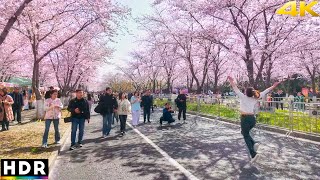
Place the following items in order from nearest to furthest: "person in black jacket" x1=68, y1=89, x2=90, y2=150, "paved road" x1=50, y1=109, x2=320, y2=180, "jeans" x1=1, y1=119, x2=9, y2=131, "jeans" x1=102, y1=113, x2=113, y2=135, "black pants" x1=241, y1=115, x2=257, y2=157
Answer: "paved road" x1=50, y1=109, x2=320, y2=180 < "black pants" x1=241, y1=115, x2=257, y2=157 < "person in black jacket" x1=68, y1=89, x2=90, y2=150 < "jeans" x1=102, y1=113, x2=113, y2=135 < "jeans" x1=1, y1=119, x2=9, y2=131

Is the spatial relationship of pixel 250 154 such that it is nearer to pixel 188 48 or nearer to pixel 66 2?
pixel 66 2

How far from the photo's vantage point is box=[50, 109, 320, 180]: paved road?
6.85 metres

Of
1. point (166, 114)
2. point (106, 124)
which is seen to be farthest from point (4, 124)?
point (166, 114)

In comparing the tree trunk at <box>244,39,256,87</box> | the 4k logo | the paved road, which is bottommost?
A: the paved road

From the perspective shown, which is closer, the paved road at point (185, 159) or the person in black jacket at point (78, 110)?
the paved road at point (185, 159)

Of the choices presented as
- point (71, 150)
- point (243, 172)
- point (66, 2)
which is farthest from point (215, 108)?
point (243, 172)

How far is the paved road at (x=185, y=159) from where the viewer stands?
22.5 feet

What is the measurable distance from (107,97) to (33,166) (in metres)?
6.64

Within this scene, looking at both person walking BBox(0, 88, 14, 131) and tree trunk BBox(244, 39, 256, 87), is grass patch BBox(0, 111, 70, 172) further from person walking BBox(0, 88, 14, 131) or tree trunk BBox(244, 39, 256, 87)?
tree trunk BBox(244, 39, 256, 87)

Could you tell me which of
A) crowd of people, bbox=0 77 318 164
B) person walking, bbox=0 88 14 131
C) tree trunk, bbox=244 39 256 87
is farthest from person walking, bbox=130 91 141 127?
tree trunk, bbox=244 39 256 87

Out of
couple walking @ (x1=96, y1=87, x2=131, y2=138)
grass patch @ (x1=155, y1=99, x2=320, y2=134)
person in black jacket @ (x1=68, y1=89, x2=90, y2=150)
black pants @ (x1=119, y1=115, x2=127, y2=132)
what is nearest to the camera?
person in black jacket @ (x1=68, y1=89, x2=90, y2=150)

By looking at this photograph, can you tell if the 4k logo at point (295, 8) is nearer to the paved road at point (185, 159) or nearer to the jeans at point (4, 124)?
the paved road at point (185, 159)

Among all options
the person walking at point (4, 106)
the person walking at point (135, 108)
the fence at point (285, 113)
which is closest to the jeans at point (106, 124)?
the person walking at point (135, 108)

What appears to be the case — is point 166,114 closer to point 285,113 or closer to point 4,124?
point 285,113
